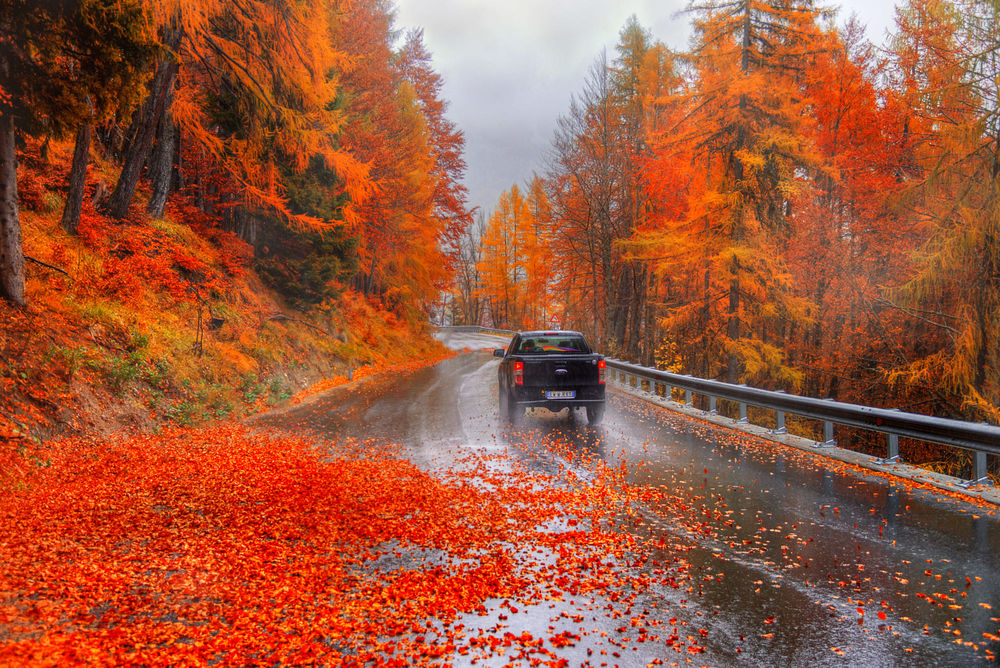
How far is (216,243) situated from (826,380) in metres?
21.6

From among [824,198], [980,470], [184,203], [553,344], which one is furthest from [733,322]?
[184,203]

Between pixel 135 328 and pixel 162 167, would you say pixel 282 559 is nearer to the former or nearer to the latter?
pixel 135 328

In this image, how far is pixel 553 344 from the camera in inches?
538

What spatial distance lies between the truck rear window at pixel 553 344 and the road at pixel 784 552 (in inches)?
106

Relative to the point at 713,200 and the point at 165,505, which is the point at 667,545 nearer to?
the point at 165,505

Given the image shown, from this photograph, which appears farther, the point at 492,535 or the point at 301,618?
the point at 492,535

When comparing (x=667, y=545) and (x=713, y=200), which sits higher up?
(x=713, y=200)

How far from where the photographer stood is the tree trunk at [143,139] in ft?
45.4

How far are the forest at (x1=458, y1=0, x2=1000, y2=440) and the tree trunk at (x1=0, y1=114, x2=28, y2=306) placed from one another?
54.4 feet

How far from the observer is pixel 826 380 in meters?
20.8

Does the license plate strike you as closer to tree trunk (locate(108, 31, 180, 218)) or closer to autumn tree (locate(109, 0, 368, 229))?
autumn tree (locate(109, 0, 368, 229))

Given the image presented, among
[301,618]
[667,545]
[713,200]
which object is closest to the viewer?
[301,618]

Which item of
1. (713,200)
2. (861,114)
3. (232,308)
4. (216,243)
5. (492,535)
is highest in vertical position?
(861,114)

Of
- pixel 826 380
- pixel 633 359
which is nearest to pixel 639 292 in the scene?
pixel 633 359
